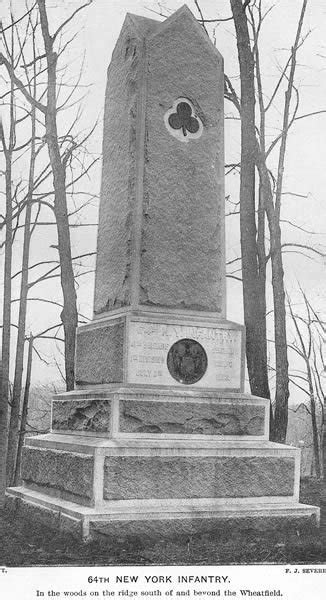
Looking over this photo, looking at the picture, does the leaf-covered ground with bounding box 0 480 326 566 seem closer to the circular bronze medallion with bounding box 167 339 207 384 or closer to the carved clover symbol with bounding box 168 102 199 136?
the circular bronze medallion with bounding box 167 339 207 384

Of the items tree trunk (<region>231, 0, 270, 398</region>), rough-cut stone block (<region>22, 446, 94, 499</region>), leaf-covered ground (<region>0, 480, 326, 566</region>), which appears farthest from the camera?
tree trunk (<region>231, 0, 270, 398</region>)

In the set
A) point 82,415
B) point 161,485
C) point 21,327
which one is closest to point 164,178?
point 82,415

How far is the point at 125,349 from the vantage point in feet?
19.5

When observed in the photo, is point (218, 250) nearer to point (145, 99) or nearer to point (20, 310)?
point (145, 99)

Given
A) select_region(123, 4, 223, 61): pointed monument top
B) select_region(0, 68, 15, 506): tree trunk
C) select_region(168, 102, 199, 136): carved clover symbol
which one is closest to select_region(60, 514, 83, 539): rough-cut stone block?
select_region(168, 102, 199, 136): carved clover symbol

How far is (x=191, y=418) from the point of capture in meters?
5.99

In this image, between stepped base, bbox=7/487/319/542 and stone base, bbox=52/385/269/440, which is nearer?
stepped base, bbox=7/487/319/542

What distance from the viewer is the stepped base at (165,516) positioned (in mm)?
5355

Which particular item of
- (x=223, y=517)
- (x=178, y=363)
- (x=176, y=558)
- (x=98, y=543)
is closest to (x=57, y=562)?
(x=98, y=543)

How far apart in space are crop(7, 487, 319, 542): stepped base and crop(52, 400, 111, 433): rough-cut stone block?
1.83 ft

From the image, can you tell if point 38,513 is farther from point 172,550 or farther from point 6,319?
point 6,319

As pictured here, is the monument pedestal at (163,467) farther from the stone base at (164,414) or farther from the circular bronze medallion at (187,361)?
the circular bronze medallion at (187,361)

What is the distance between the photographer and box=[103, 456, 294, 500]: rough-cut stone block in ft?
18.2

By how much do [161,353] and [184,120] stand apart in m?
1.87
